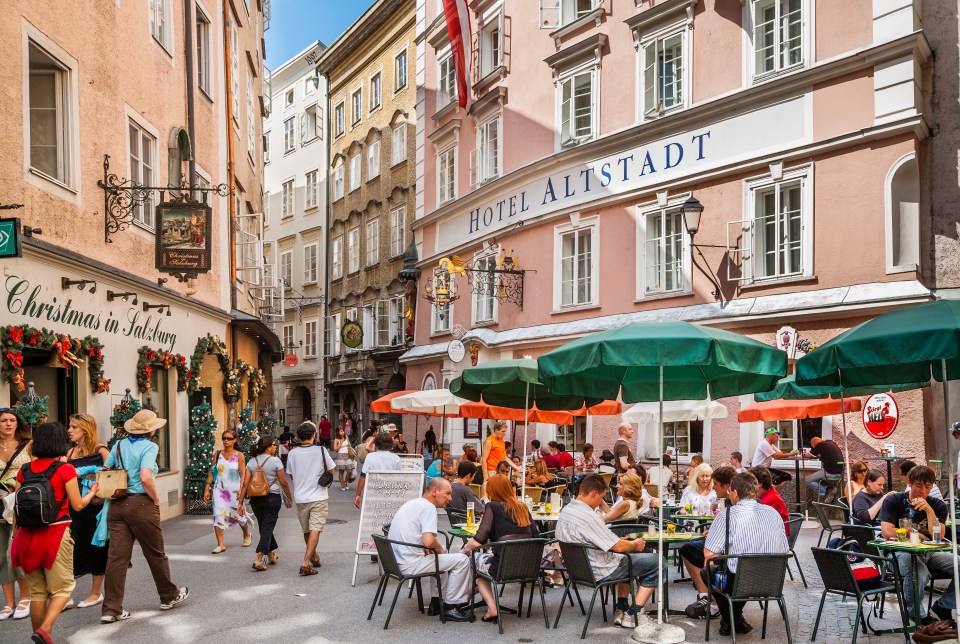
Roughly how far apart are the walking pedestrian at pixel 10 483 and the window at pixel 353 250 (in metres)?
31.1

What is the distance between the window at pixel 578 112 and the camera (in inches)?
879

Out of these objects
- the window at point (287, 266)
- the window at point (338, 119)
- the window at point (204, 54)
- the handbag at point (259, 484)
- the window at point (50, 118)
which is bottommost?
the handbag at point (259, 484)

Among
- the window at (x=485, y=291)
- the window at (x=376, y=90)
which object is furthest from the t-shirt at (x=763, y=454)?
the window at (x=376, y=90)

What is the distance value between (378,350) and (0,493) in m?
28.0

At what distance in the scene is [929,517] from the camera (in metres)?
8.81

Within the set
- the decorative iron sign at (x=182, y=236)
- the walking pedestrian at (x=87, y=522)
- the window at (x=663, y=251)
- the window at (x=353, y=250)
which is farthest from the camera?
the window at (x=353, y=250)

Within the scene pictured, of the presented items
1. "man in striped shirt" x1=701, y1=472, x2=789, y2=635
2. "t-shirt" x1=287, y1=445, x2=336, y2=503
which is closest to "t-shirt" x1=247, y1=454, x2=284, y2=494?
"t-shirt" x1=287, y1=445, x2=336, y2=503

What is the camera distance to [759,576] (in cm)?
796

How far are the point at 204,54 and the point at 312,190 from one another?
2470 centimetres

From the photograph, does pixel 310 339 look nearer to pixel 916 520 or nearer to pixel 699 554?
pixel 699 554

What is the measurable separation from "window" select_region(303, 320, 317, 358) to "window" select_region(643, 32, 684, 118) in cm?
2735

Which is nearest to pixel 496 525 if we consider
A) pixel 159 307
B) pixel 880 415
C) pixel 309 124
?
pixel 880 415

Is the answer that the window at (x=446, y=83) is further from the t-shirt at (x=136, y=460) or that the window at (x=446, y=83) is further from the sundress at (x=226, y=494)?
the t-shirt at (x=136, y=460)

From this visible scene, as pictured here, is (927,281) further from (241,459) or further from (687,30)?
(241,459)
